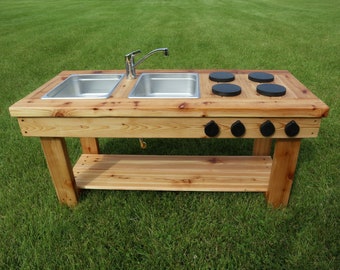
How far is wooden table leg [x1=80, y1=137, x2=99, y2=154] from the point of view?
8.70 ft

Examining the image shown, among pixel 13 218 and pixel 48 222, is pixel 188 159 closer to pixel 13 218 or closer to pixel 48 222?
pixel 48 222

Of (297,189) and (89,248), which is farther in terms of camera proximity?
(297,189)

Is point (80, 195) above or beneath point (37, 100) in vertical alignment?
beneath

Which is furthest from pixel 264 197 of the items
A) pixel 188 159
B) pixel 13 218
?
pixel 13 218

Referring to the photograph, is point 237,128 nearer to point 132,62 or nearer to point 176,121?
point 176,121

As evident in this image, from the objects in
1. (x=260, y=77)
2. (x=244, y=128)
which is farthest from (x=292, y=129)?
(x=260, y=77)

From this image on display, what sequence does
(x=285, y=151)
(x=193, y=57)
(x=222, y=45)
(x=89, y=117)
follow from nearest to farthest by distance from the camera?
(x=89, y=117)
(x=285, y=151)
(x=193, y=57)
(x=222, y=45)

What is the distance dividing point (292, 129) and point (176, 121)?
70cm

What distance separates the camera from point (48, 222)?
2.06 m

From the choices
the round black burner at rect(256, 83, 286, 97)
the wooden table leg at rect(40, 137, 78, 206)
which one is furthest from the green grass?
the round black burner at rect(256, 83, 286, 97)

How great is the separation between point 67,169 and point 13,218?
0.60 m

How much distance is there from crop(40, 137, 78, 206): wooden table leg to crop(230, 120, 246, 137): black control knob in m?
1.16

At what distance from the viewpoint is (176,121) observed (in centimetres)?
169

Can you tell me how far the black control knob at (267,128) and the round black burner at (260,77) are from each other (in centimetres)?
52
